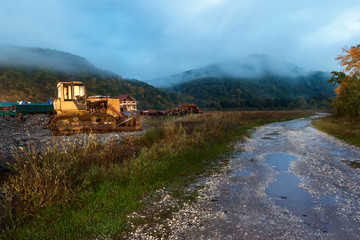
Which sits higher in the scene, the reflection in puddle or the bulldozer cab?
the bulldozer cab

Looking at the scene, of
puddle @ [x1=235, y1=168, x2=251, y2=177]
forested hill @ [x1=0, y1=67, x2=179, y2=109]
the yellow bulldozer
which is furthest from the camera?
forested hill @ [x1=0, y1=67, x2=179, y2=109]

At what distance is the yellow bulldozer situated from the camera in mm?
18159

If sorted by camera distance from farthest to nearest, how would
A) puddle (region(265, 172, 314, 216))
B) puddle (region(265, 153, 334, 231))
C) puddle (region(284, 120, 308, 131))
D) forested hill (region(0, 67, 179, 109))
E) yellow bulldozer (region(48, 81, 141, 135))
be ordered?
forested hill (region(0, 67, 179, 109)), puddle (region(284, 120, 308, 131)), yellow bulldozer (region(48, 81, 141, 135)), puddle (region(265, 172, 314, 216)), puddle (region(265, 153, 334, 231))

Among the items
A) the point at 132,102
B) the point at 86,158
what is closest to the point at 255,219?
the point at 86,158

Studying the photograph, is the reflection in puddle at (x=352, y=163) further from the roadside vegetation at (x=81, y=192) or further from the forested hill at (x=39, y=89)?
the forested hill at (x=39, y=89)

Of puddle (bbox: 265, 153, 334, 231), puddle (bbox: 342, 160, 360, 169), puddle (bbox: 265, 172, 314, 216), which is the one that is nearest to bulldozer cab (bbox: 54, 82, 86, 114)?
puddle (bbox: 265, 153, 334, 231)

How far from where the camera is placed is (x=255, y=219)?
4.66 metres

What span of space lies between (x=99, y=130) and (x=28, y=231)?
16.0m

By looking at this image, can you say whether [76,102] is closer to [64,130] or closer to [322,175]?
[64,130]

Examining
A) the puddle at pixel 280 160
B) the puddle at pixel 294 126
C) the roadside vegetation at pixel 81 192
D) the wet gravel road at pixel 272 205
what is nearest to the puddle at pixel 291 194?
the wet gravel road at pixel 272 205

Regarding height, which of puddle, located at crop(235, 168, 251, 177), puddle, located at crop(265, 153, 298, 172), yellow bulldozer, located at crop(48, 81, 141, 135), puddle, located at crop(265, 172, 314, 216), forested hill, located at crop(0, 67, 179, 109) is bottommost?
puddle, located at crop(235, 168, 251, 177)

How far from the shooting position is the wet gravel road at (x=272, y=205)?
4.16 metres

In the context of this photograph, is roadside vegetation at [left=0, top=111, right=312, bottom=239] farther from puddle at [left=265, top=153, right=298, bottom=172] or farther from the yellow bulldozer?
the yellow bulldozer

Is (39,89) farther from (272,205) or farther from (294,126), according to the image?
(272,205)
